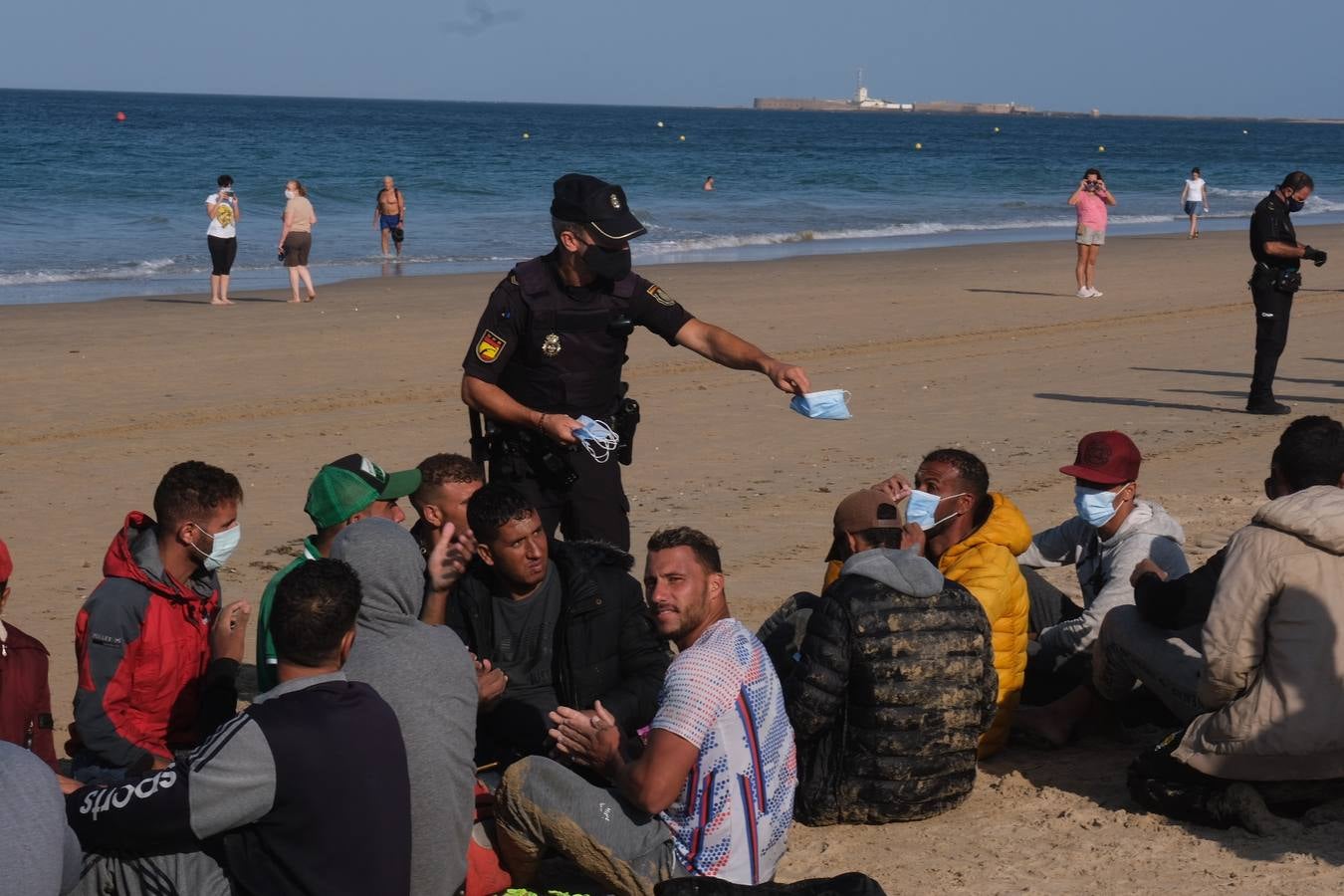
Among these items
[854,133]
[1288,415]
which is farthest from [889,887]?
[854,133]

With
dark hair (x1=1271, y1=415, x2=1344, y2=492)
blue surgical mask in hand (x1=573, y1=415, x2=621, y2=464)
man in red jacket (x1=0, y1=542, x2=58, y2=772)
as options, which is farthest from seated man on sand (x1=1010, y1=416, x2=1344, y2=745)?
man in red jacket (x1=0, y1=542, x2=58, y2=772)

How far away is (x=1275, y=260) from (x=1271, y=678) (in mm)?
7608

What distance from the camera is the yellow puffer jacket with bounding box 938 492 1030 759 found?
5.22 meters

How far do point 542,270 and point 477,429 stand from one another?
0.65 meters

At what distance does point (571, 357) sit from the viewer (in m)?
5.60

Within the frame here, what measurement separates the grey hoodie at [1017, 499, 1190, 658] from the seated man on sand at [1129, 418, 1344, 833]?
0.82 meters

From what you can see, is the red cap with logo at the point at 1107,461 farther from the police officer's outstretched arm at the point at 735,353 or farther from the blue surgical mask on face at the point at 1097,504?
the police officer's outstretched arm at the point at 735,353

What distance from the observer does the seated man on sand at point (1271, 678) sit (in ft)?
14.4

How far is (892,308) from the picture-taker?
18.1 meters

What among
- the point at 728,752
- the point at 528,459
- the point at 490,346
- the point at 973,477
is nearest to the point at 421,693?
the point at 728,752

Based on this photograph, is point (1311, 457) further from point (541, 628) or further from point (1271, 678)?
point (541, 628)

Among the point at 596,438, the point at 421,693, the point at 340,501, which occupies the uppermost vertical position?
the point at 596,438

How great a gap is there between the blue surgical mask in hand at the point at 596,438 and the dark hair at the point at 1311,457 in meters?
2.19

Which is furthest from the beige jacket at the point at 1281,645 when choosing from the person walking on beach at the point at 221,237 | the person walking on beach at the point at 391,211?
the person walking on beach at the point at 391,211
